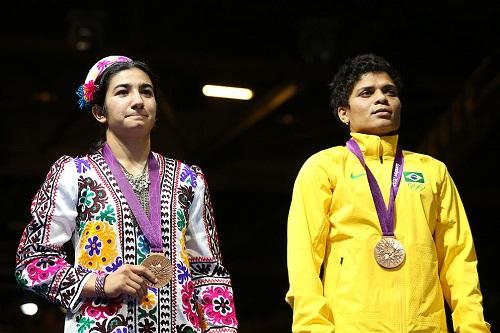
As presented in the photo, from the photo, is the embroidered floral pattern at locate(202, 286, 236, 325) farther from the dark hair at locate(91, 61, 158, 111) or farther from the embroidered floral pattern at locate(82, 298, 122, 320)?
the dark hair at locate(91, 61, 158, 111)

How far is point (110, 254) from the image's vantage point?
11.4ft

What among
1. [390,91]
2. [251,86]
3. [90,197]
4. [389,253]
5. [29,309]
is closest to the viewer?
[90,197]

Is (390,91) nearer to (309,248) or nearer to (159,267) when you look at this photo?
(309,248)

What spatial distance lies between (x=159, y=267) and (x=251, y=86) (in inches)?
260

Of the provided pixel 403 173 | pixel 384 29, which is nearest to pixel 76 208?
pixel 403 173

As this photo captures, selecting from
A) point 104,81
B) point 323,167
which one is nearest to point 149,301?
point 104,81

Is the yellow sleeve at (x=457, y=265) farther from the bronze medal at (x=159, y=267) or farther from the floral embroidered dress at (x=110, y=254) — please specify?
the bronze medal at (x=159, y=267)

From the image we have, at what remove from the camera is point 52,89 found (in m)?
9.46

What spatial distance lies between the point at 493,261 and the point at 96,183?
9081 mm

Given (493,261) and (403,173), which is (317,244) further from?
(493,261)

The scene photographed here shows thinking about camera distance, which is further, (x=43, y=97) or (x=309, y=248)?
(x=43, y=97)

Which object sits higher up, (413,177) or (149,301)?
(413,177)

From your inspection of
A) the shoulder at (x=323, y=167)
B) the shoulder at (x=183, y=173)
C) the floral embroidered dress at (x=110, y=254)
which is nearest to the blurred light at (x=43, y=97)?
the shoulder at (x=323, y=167)

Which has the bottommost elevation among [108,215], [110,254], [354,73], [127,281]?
[127,281]
